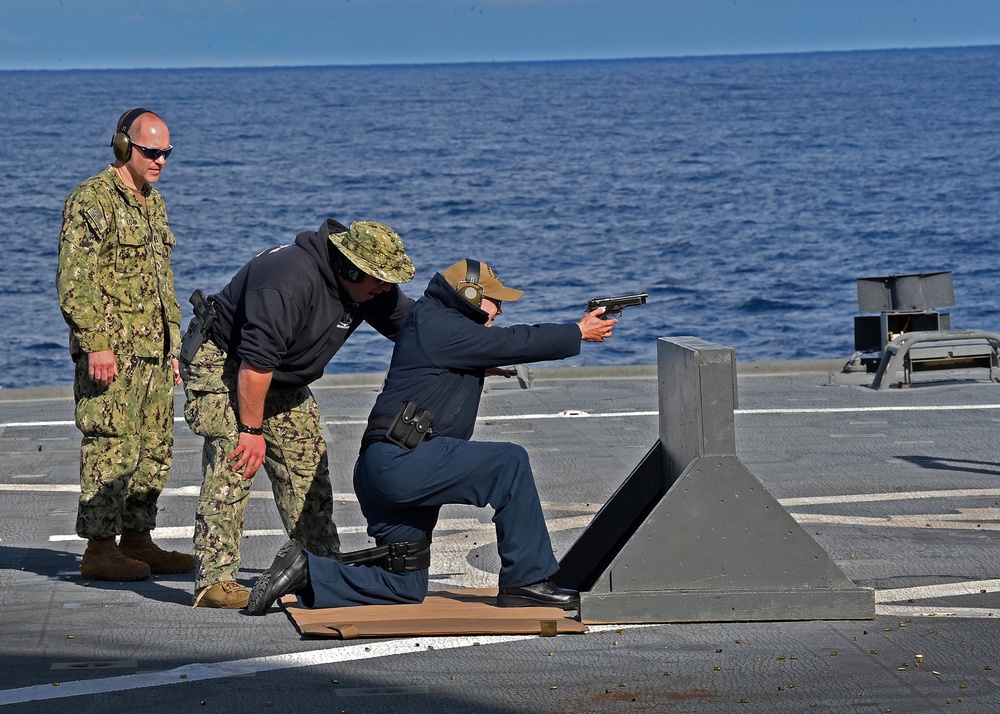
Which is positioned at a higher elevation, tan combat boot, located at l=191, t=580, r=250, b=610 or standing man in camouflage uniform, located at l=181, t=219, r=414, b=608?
standing man in camouflage uniform, located at l=181, t=219, r=414, b=608

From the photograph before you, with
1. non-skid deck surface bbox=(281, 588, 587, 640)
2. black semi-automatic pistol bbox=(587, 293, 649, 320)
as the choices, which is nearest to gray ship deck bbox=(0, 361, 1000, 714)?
non-skid deck surface bbox=(281, 588, 587, 640)

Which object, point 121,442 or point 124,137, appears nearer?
point 124,137

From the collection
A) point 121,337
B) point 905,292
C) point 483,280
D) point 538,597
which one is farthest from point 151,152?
point 905,292

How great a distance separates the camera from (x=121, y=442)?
6.82 metres

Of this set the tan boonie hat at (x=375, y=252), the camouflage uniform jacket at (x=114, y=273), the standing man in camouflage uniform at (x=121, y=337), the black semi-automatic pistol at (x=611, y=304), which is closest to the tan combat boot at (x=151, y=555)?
the standing man in camouflage uniform at (x=121, y=337)

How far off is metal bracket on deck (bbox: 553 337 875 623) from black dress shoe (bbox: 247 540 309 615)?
119 centimetres

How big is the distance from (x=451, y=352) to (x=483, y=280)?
39 centimetres

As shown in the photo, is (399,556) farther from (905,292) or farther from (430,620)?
(905,292)

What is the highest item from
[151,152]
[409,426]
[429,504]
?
[151,152]

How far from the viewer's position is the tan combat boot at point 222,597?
244 inches

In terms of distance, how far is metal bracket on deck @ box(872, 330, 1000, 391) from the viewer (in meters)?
13.4

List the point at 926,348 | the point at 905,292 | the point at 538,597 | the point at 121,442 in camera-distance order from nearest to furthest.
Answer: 1. the point at 538,597
2. the point at 121,442
3. the point at 926,348
4. the point at 905,292

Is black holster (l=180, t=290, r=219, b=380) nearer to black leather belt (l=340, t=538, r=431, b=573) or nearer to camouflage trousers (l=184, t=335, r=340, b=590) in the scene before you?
camouflage trousers (l=184, t=335, r=340, b=590)

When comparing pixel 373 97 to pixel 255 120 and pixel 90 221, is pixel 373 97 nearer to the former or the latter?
pixel 255 120
